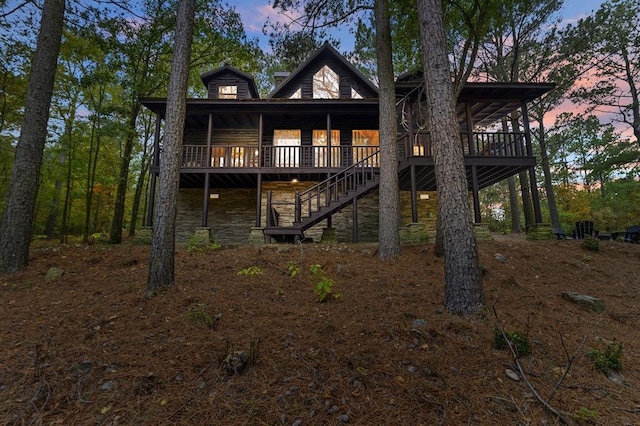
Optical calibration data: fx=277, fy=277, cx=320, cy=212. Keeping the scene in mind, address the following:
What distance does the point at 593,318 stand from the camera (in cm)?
384

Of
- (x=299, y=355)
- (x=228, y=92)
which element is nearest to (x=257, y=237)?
(x=299, y=355)

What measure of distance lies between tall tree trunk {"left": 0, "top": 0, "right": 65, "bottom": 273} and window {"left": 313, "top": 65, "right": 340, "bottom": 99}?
32.6 feet

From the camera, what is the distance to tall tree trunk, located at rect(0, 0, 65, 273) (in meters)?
5.48

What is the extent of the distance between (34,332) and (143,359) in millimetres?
1630

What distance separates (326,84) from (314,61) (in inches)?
52.8

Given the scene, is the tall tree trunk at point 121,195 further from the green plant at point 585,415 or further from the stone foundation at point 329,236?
the green plant at point 585,415

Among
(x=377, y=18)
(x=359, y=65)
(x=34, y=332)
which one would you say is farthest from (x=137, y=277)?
(x=359, y=65)

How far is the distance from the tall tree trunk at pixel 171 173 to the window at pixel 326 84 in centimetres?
973

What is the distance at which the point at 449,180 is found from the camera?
386 centimetres

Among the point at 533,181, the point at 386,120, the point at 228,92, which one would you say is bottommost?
the point at 533,181

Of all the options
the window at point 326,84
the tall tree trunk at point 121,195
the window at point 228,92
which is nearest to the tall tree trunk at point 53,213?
the tall tree trunk at point 121,195

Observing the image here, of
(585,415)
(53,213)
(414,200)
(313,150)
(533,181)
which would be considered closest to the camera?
(585,415)

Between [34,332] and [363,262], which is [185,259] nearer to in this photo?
[34,332]

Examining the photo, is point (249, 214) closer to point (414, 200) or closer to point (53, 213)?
point (414, 200)
